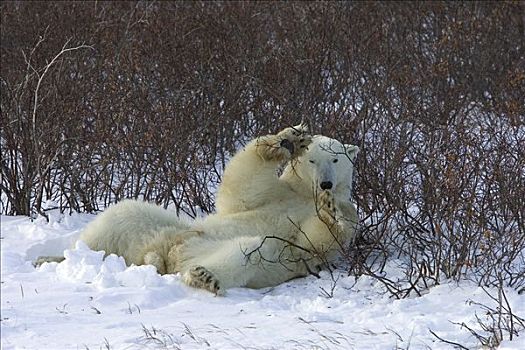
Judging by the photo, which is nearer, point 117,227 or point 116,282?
Result: point 116,282

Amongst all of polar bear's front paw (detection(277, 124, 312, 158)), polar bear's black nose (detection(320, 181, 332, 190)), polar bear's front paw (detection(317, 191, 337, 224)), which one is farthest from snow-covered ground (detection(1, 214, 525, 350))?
polar bear's front paw (detection(277, 124, 312, 158))

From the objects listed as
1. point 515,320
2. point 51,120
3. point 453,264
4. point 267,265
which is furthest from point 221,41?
point 515,320

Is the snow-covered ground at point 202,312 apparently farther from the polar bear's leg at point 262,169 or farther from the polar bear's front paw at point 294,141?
the polar bear's front paw at point 294,141

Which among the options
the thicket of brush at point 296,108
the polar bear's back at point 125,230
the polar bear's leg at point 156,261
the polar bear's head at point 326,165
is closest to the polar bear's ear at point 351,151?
the polar bear's head at point 326,165

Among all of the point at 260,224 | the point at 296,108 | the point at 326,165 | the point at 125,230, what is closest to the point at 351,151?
the point at 326,165

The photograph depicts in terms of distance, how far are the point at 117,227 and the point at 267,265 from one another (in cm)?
72

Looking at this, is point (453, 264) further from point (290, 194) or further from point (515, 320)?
point (290, 194)

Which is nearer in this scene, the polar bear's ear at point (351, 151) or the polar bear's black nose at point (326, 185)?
the polar bear's black nose at point (326, 185)

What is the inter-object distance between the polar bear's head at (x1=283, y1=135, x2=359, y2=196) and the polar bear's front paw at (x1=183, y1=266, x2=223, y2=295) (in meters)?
0.66

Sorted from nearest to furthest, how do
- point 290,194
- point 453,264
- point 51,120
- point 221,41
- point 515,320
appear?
point 515,320 → point 453,264 → point 290,194 → point 51,120 → point 221,41

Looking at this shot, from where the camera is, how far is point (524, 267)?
11.6ft

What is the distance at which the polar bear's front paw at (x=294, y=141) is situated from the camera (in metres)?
4.12

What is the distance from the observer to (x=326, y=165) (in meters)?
3.96

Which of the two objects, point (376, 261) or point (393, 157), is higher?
point (393, 157)
